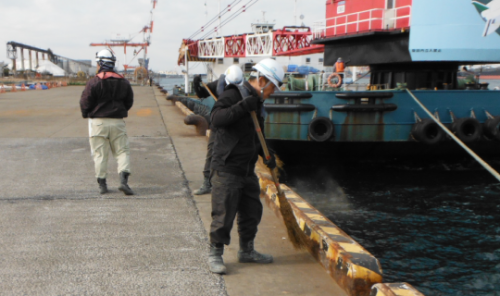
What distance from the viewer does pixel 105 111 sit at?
5.59 meters

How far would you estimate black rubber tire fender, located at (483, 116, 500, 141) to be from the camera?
1023 cm

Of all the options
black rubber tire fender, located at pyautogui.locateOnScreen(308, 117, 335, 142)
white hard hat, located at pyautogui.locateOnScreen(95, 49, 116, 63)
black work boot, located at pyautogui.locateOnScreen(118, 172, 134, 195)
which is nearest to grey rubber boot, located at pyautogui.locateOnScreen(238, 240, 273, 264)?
black work boot, located at pyautogui.locateOnScreen(118, 172, 134, 195)

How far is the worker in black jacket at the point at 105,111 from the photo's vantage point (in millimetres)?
5527

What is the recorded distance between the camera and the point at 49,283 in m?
3.27

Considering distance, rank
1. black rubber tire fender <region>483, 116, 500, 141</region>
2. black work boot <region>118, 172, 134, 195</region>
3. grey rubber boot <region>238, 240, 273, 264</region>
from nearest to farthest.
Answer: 1. grey rubber boot <region>238, 240, 273, 264</region>
2. black work boot <region>118, 172, 134, 195</region>
3. black rubber tire fender <region>483, 116, 500, 141</region>

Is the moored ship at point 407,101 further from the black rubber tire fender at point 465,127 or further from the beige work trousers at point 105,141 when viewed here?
the beige work trousers at point 105,141

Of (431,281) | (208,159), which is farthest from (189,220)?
(431,281)

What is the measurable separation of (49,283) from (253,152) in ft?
5.70

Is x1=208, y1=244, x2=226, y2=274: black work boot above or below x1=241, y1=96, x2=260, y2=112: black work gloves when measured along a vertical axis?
below

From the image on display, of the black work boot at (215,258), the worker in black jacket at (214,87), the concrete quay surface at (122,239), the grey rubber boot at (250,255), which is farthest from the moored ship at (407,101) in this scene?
the black work boot at (215,258)

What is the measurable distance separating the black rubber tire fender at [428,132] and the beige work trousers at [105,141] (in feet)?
22.1

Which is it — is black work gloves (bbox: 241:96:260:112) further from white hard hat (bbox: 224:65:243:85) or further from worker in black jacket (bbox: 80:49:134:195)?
worker in black jacket (bbox: 80:49:134:195)

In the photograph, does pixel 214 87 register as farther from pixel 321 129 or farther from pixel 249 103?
pixel 321 129

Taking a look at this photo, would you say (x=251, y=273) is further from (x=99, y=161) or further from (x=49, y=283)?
(x=99, y=161)
